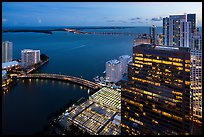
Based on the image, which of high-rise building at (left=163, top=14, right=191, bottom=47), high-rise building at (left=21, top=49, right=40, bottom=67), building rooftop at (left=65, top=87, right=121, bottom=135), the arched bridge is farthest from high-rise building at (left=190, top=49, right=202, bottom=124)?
high-rise building at (left=21, top=49, right=40, bottom=67)

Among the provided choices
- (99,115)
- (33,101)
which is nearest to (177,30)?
(99,115)

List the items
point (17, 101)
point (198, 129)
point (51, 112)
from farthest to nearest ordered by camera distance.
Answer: point (17, 101) → point (51, 112) → point (198, 129)

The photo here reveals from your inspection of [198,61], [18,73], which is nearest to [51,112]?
[198,61]

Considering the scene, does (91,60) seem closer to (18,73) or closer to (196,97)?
(18,73)

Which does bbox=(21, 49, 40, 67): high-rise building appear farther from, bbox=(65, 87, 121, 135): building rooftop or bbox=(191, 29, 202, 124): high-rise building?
bbox=(191, 29, 202, 124): high-rise building

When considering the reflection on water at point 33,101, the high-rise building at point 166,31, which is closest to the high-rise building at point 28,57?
the reflection on water at point 33,101

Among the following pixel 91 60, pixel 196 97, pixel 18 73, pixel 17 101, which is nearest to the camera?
pixel 196 97
